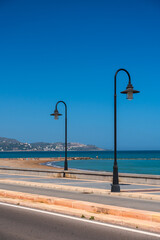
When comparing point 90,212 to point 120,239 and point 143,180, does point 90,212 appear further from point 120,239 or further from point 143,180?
point 143,180

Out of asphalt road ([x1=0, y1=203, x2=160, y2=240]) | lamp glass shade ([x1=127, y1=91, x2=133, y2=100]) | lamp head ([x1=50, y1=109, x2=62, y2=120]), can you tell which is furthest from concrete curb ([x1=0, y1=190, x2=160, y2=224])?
lamp head ([x1=50, y1=109, x2=62, y2=120])

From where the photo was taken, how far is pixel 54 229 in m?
9.48

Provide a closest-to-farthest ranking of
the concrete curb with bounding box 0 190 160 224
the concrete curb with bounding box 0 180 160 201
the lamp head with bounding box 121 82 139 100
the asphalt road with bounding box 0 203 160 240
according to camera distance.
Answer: the asphalt road with bounding box 0 203 160 240
the concrete curb with bounding box 0 190 160 224
the concrete curb with bounding box 0 180 160 201
the lamp head with bounding box 121 82 139 100

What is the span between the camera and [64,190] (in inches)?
782

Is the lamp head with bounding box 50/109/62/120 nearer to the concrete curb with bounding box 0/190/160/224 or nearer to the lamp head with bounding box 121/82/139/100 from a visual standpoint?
the lamp head with bounding box 121/82/139/100

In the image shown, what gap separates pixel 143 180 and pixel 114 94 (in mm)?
7129

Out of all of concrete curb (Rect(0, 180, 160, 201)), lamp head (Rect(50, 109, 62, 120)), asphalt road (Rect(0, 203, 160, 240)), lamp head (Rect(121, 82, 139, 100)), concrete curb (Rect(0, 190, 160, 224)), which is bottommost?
concrete curb (Rect(0, 180, 160, 201))

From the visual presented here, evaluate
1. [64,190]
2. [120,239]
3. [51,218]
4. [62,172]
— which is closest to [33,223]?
[51,218]

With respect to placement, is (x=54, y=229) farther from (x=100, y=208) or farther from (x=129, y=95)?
(x=129, y=95)

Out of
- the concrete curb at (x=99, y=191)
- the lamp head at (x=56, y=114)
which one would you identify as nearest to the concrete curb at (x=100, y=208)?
the concrete curb at (x=99, y=191)

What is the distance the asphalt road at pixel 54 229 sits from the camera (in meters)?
8.58

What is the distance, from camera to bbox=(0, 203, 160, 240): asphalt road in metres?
8.58

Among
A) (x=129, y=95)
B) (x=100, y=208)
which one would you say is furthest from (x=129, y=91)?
(x=100, y=208)

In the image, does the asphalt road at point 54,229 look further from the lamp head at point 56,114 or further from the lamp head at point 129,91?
the lamp head at point 56,114
